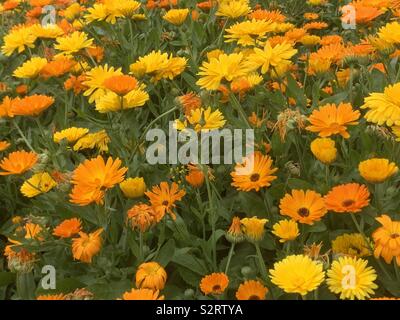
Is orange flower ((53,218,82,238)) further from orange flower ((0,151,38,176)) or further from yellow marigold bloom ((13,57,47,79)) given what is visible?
yellow marigold bloom ((13,57,47,79))

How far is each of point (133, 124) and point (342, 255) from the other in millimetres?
896

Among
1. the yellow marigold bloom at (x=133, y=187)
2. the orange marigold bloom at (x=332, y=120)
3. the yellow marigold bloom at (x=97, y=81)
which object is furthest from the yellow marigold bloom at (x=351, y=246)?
the yellow marigold bloom at (x=97, y=81)

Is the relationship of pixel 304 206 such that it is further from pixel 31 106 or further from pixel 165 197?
pixel 31 106

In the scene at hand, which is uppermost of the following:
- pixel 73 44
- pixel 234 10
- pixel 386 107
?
pixel 234 10

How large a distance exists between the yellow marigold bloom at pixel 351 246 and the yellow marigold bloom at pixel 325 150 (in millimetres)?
209

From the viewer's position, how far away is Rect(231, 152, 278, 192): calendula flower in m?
1.59

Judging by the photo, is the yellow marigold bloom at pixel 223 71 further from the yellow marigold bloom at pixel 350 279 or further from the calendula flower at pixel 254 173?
the yellow marigold bloom at pixel 350 279

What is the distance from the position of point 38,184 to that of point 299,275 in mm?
911

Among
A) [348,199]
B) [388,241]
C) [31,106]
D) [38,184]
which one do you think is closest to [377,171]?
[348,199]

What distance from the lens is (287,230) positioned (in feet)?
4.67

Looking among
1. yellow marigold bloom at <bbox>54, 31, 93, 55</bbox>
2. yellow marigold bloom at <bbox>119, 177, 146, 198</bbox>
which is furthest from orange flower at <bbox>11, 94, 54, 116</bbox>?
yellow marigold bloom at <bbox>119, 177, 146, 198</bbox>

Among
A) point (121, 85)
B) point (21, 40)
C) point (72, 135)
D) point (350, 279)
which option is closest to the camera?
point (350, 279)

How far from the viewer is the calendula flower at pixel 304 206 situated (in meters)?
1.44

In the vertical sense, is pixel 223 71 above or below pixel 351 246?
above
